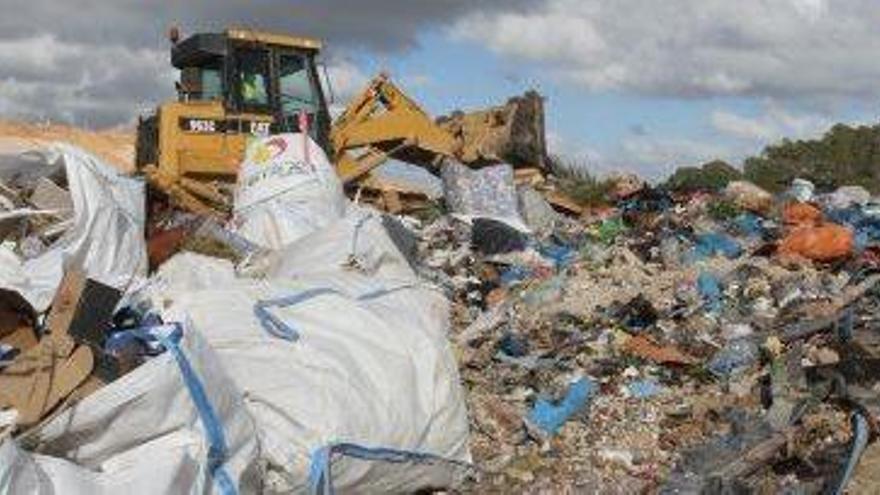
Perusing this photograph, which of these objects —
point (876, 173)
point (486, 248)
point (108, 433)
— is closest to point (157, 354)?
point (108, 433)

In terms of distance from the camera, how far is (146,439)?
3.99 meters

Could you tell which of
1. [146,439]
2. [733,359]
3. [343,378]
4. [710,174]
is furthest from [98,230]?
[710,174]

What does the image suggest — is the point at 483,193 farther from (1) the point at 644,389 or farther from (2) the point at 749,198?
(1) the point at 644,389

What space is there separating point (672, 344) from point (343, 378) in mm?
2787

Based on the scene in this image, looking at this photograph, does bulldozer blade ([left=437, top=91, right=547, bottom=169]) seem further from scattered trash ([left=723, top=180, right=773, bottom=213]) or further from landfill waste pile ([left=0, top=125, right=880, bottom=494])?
landfill waste pile ([left=0, top=125, right=880, bottom=494])

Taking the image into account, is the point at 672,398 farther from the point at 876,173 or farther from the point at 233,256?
the point at 876,173

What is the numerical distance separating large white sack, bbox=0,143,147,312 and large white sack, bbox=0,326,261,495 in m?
1.57

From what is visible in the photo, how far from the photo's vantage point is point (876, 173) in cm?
1897

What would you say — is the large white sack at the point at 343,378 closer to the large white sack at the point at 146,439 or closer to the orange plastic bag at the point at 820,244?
the large white sack at the point at 146,439

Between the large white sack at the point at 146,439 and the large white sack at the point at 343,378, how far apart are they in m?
0.32

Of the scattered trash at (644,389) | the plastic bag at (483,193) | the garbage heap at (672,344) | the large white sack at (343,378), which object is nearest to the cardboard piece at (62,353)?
the large white sack at (343,378)

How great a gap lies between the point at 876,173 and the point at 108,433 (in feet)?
53.8

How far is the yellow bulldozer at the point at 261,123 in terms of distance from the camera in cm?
1160

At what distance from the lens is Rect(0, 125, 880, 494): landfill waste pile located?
4.04 m
